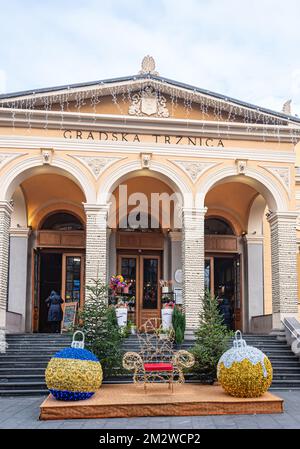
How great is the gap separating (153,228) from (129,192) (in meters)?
1.48

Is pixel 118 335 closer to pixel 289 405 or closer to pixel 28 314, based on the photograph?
pixel 289 405

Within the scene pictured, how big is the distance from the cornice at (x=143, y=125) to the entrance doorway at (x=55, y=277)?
4.83m

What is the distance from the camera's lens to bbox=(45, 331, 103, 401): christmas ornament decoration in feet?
28.2

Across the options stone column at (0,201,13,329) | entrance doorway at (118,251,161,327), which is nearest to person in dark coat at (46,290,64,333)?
entrance doorway at (118,251,161,327)

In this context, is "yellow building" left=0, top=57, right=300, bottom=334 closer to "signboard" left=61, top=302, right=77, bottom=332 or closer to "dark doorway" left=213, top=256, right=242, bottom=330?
"dark doorway" left=213, top=256, right=242, bottom=330

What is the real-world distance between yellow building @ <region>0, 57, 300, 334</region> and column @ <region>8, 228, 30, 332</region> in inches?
1.7

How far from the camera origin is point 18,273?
17.2 m

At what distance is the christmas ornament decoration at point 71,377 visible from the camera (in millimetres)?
8609

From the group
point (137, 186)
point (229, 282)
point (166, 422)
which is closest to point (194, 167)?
point (137, 186)

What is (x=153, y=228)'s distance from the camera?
18.2 m

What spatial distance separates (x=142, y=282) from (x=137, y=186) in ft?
10.3

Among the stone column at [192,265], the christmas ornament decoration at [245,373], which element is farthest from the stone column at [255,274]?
the christmas ornament decoration at [245,373]

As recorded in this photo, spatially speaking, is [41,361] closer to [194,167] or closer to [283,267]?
[194,167]
